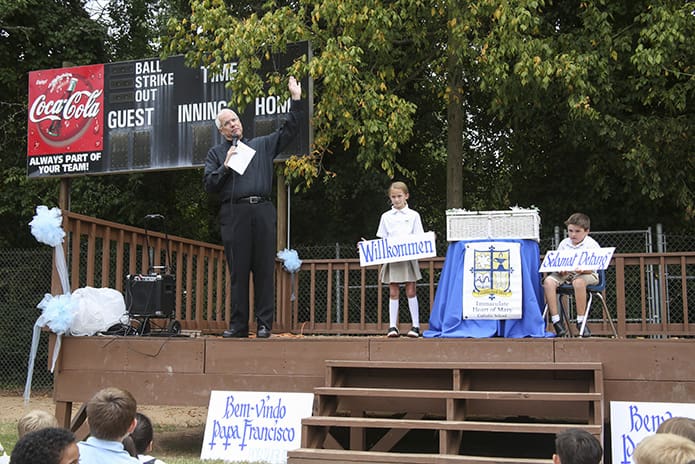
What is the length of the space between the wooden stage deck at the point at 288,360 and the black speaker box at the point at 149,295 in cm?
40

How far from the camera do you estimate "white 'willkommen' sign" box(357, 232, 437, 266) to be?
6.89 metres

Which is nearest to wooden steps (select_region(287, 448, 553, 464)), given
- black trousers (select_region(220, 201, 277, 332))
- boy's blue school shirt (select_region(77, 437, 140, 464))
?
black trousers (select_region(220, 201, 277, 332))

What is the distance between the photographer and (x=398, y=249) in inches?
275

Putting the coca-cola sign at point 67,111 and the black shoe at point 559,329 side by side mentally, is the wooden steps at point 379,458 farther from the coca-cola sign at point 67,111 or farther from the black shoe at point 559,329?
the coca-cola sign at point 67,111

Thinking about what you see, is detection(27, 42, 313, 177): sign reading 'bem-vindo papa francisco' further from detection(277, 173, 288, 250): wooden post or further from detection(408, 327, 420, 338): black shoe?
detection(408, 327, 420, 338): black shoe

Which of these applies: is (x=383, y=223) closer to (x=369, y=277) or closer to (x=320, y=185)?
(x=369, y=277)

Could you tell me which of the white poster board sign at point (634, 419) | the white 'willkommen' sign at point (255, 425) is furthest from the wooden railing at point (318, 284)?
the white poster board sign at point (634, 419)

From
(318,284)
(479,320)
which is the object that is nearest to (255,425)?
(479,320)

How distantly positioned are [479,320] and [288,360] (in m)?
1.49

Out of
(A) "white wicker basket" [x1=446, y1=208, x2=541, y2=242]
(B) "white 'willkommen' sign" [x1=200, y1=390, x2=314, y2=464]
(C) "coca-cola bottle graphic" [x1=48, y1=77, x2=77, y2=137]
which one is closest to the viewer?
(B) "white 'willkommen' sign" [x1=200, y1=390, x2=314, y2=464]

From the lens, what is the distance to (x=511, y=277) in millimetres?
6500

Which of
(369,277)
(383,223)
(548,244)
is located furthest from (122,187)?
(383,223)

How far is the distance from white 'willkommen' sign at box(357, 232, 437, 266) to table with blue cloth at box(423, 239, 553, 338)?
0.65 feet

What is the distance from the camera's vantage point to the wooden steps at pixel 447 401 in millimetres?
5477
